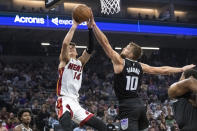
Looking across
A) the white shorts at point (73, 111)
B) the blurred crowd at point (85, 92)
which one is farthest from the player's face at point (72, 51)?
the blurred crowd at point (85, 92)

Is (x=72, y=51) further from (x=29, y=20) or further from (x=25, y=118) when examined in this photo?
(x=29, y=20)

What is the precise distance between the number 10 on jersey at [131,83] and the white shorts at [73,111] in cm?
78

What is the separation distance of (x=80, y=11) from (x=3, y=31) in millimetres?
18308

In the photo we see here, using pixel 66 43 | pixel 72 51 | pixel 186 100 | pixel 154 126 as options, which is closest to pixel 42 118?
pixel 154 126

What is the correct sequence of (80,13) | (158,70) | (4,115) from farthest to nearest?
(4,115), (158,70), (80,13)

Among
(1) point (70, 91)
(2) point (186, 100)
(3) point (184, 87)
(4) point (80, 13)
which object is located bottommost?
(1) point (70, 91)

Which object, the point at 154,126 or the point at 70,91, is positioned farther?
the point at 154,126

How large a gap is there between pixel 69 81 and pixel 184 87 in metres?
2.65

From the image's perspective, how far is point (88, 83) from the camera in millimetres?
20781

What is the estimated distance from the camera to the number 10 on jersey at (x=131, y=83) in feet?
19.6

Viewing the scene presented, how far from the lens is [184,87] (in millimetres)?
3588

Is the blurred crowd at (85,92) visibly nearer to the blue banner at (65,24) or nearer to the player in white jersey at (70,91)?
the blue banner at (65,24)

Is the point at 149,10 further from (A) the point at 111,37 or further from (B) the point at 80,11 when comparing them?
(B) the point at 80,11

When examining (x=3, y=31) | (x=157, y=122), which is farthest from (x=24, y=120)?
(x=3, y=31)
